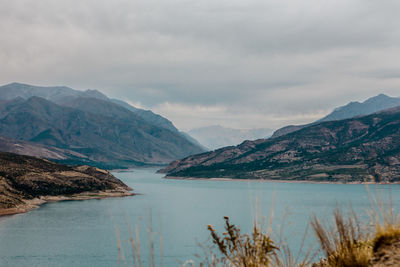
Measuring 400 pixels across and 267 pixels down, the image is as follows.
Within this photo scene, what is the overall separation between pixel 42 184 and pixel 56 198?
7.67 m

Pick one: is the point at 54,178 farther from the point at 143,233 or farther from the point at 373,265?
the point at 373,265

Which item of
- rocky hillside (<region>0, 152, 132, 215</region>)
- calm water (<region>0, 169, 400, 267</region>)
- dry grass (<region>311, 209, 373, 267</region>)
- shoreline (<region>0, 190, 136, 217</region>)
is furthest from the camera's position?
rocky hillside (<region>0, 152, 132, 215</region>)

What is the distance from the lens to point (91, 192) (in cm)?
15125

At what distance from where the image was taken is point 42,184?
141 m

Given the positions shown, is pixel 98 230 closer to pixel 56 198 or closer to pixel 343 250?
pixel 56 198

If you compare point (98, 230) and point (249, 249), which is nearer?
point (249, 249)

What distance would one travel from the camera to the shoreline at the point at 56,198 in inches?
4284

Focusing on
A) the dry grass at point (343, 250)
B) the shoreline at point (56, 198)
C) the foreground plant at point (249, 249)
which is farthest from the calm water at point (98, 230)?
the foreground plant at point (249, 249)

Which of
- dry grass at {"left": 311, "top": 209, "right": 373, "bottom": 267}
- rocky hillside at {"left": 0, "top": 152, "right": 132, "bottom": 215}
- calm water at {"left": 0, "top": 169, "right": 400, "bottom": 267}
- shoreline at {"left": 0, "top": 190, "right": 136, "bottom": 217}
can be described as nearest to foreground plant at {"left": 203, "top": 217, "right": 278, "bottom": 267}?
dry grass at {"left": 311, "top": 209, "right": 373, "bottom": 267}

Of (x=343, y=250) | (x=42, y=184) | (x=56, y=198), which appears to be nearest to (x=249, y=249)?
(x=343, y=250)

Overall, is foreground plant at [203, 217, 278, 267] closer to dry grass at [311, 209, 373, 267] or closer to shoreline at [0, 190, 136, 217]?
dry grass at [311, 209, 373, 267]

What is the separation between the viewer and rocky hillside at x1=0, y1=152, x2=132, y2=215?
119913 millimetres

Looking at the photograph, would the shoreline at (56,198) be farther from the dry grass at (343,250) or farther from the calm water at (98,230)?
the dry grass at (343,250)

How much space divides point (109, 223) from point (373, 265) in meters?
97.8
